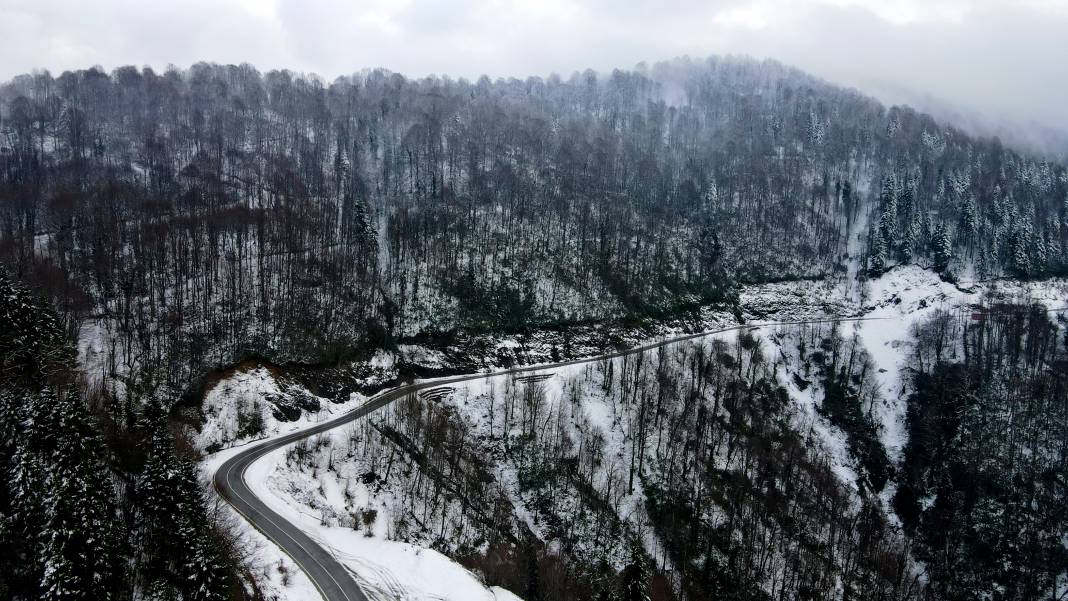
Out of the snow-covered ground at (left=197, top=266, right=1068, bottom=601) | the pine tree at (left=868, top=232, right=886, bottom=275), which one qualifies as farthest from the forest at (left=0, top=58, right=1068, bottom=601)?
the snow-covered ground at (left=197, top=266, right=1068, bottom=601)

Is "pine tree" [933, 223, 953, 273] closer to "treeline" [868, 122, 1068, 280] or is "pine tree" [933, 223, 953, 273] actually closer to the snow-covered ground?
"treeline" [868, 122, 1068, 280]

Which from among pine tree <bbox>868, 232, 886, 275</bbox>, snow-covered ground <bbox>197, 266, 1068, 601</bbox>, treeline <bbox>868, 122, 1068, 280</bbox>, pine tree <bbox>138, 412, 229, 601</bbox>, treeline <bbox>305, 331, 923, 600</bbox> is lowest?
treeline <bbox>305, 331, 923, 600</bbox>

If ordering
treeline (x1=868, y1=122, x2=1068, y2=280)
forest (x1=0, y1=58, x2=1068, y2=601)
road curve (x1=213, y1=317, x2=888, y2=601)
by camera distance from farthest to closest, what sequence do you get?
treeline (x1=868, y1=122, x2=1068, y2=280)
forest (x1=0, y1=58, x2=1068, y2=601)
road curve (x1=213, y1=317, x2=888, y2=601)

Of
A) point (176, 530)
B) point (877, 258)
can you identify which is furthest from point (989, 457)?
point (176, 530)

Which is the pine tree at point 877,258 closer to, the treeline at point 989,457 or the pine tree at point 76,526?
the treeline at point 989,457

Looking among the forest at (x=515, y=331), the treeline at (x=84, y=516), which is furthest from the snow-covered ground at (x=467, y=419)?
the treeline at (x=84, y=516)

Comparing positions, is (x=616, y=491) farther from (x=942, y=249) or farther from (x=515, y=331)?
(x=942, y=249)

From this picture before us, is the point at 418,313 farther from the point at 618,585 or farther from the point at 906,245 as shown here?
the point at 906,245

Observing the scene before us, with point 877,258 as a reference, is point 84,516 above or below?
below
